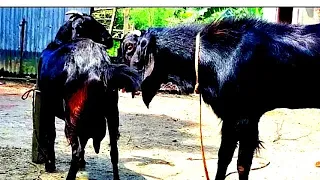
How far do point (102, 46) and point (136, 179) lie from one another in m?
0.48

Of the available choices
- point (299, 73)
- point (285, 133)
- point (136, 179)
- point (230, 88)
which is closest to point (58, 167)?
point (136, 179)

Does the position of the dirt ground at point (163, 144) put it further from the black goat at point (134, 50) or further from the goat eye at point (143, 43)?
the goat eye at point (143, 43)

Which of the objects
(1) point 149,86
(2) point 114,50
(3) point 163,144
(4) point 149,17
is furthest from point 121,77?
(3) point 163,144

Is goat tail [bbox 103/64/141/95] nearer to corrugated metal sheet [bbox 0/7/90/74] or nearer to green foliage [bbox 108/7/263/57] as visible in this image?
green foliage [bbox 108/7/263/57]

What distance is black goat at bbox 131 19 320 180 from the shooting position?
1656mm

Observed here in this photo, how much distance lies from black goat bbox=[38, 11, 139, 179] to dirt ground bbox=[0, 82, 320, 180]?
180mm

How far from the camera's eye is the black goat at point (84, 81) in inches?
69.5

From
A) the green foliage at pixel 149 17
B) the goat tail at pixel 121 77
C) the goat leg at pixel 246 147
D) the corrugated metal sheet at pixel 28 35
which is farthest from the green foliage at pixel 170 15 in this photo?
the goat leg at pixel 246 147

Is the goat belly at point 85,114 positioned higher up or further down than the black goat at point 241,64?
further down

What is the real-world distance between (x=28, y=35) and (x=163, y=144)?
0.80 metres

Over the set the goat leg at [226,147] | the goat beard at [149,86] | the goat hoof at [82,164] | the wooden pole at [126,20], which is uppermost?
the wooden pole at [126,20]

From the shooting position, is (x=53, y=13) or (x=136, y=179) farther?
(x=53, y=13)

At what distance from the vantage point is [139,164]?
207cm

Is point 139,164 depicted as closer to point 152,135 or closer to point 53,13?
point 152,135
